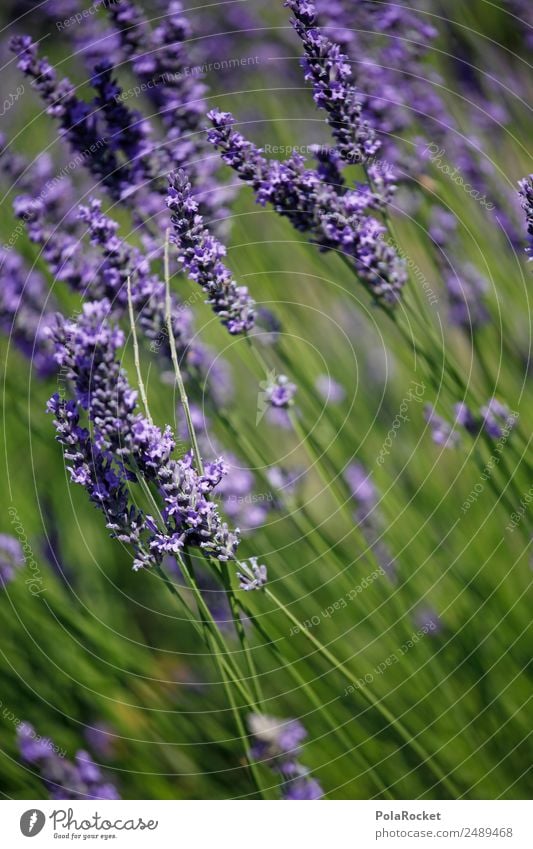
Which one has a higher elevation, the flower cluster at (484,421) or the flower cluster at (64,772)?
the flower cluster at (484,421)

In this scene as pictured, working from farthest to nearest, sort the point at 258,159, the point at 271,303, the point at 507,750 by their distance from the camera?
the point at 271,303 → the point at 507,750 → the point at 258,159

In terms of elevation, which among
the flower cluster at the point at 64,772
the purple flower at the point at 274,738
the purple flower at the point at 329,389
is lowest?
the flower cluster at the point at 64,772

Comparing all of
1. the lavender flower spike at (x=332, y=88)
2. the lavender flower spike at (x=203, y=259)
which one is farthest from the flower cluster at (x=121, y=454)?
the lavender flower spike at (x=332, y=88)

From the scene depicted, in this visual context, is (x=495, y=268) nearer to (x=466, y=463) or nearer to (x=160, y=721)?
(x=466, y=463)

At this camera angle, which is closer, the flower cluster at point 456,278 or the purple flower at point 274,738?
the purple flower at point 274,738

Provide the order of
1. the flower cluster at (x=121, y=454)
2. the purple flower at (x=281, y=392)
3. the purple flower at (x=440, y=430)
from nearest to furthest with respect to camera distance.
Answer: the flower cluster at (x=121, y=454) → the purple flower at (x=281, y=392) → the purple flower at (x=440, y=430)

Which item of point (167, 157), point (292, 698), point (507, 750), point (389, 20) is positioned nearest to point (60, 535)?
point (292, 698)
